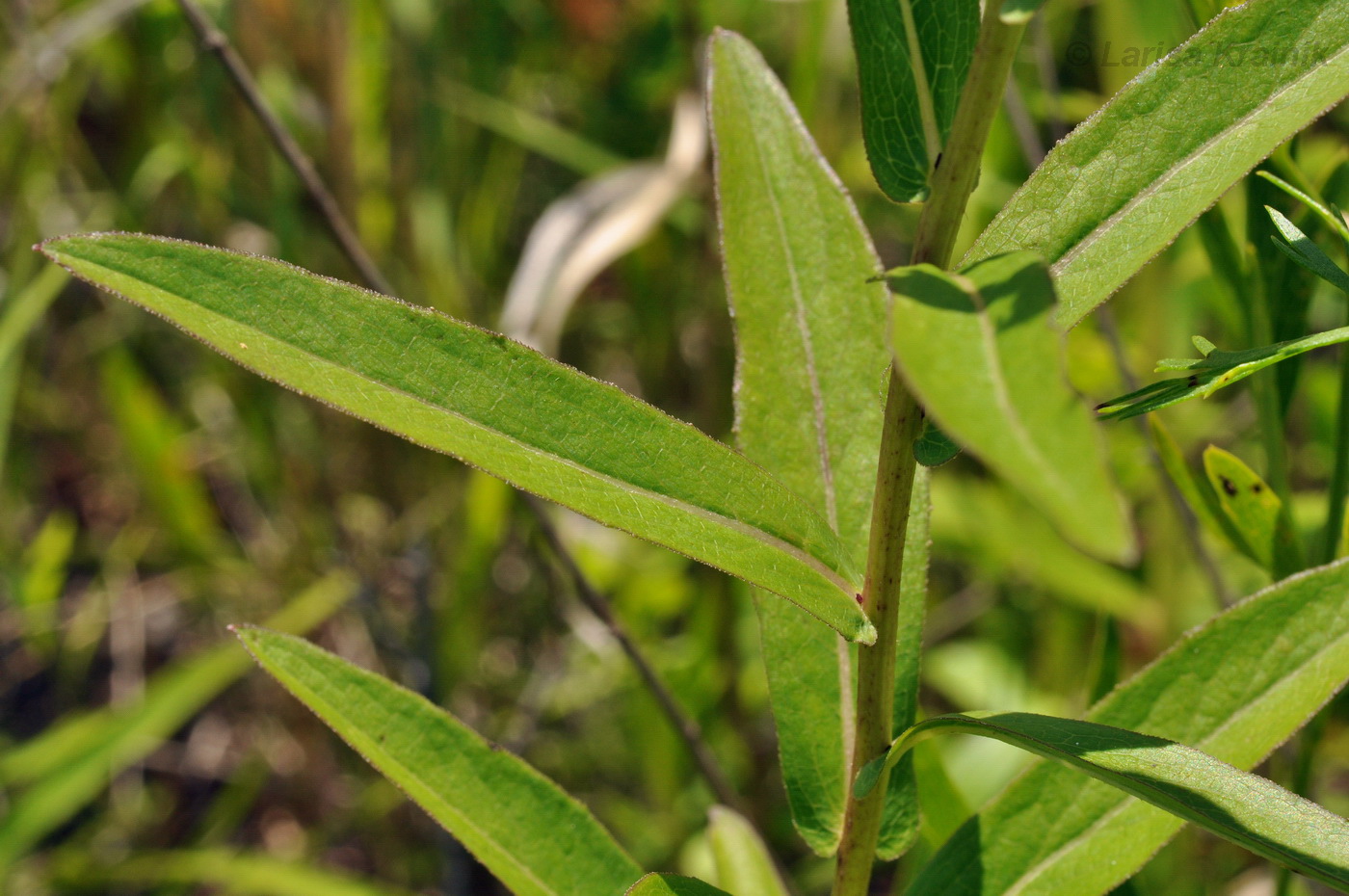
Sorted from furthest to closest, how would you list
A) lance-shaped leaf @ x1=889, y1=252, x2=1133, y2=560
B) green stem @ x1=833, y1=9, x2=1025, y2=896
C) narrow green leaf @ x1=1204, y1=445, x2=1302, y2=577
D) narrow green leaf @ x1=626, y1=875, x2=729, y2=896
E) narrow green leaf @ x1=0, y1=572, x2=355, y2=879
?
narrow green leaf @ x1=0, y1=572, x2=355, y2=879
narrow green leaf @ x1=1204, y1=445, x2=1302, y2=577
narrow green leaf @ x1=626, y1=875, x2=729, y2=896
green stem @ x1=833, y1=9, x2=1025, y2=896
lance-shaped leaf @ x1=889, y1=252, x2=1133, y2=560

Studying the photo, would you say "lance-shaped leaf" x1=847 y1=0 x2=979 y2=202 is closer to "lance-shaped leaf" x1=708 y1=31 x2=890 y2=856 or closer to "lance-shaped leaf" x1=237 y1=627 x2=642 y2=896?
"lance-shaped leaf" x1=708 y1=31 x2=890 y2=856

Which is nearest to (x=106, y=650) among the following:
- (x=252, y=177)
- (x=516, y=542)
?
(x=516, y=542)

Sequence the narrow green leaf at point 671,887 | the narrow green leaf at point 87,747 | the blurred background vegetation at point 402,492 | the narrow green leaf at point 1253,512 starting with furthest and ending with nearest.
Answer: the blurred background vegetation at point 402,492, the narrow green leaf at point 87,747, the narrow green leaf at point 1253,512, the narrow green leaf at point 671,887

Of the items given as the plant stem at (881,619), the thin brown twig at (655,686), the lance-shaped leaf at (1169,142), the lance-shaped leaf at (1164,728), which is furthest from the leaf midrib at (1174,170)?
the thin brown twig at (655,686)

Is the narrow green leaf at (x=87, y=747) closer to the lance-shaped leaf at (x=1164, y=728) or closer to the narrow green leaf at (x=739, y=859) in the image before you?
the narrow green leaf at (x=739, y=859)

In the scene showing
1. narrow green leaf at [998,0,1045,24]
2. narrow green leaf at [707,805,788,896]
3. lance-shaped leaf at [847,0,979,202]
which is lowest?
narrow green leaf at [707,805,788,896]

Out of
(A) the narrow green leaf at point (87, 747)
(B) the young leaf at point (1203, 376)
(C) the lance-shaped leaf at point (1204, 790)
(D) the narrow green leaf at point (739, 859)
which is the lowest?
(A) the narrow green leaf at point (87, 747)

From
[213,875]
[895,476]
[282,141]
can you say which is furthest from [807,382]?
[213,875]

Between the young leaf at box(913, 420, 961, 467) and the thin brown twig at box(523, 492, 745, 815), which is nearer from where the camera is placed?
the young leaf at box(913, 420, 961, 467)

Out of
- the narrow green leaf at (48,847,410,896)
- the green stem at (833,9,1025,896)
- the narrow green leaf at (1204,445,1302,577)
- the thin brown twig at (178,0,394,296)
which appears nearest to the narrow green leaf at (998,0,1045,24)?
the green stem at (833,9,1025,896)
